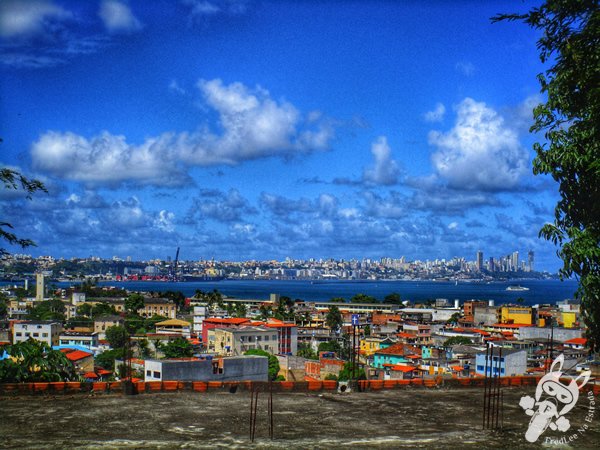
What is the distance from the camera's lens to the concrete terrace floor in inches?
210

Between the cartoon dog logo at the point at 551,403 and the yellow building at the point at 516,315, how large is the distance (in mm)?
59867

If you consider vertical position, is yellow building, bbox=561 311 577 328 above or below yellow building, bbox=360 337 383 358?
above

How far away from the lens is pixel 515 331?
53.5 meters

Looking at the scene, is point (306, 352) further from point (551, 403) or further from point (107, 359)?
point (551, 403)

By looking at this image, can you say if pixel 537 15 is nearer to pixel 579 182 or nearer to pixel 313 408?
pixel 579 182

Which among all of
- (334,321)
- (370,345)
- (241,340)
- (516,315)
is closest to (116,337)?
(241,340)

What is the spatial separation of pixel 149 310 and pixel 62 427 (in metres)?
73.8

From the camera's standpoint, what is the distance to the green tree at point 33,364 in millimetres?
8023

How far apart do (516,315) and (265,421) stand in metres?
63.2

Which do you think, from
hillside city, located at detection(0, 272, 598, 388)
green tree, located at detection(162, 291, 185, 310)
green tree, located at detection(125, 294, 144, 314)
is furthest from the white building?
green tree, located at detection(162, 291, 185, 310)

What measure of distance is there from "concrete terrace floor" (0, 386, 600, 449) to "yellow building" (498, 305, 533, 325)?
5963 cm

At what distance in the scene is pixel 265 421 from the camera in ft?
20.0

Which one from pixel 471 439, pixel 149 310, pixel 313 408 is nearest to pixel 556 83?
pixel 471 439

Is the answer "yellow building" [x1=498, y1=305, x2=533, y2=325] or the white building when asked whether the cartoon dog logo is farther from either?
"yellow building" [x1=498, y1=305, x2=533, y2=325]
